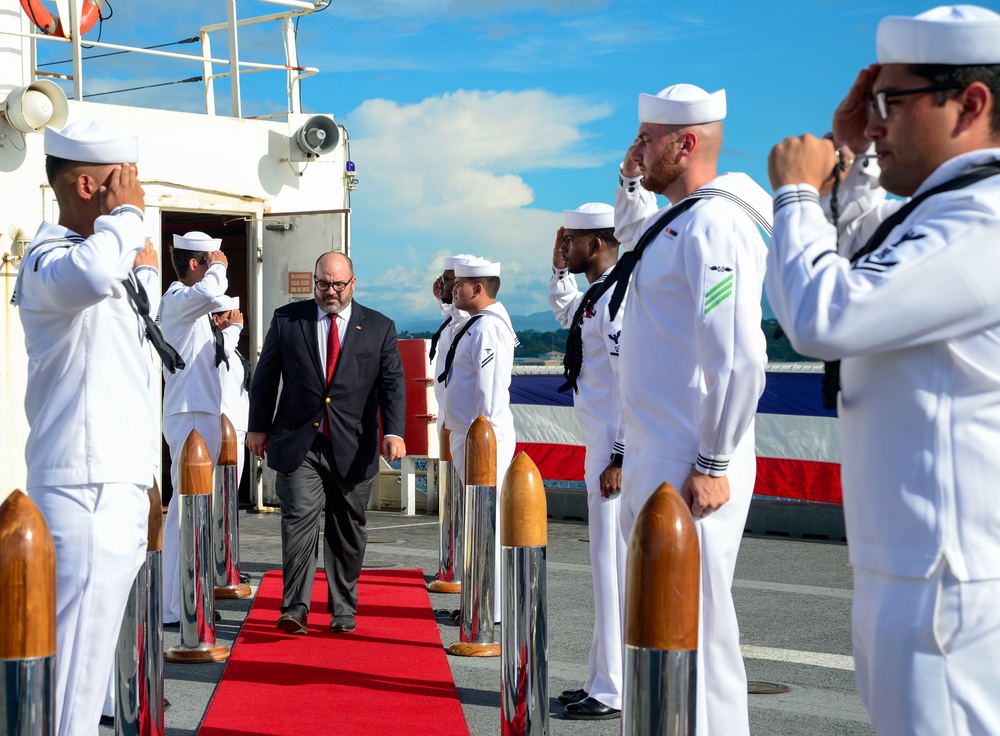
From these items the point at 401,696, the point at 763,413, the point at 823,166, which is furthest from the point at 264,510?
the point at 823,166

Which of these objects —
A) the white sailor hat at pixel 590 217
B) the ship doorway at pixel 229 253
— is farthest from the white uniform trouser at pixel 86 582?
the ship doorway at pixel 229 253

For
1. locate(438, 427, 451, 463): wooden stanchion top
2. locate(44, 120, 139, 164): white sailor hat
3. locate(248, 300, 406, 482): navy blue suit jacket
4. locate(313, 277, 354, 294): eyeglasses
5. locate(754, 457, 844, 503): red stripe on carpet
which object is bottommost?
locate(754, 457, 844, 503): red stripe on carpet

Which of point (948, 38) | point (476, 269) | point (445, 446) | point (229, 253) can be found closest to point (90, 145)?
point (948, 38)

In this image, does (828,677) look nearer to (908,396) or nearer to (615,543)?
(615,543)

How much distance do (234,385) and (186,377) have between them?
5.08 ft

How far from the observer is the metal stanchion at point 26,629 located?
259 centimetres

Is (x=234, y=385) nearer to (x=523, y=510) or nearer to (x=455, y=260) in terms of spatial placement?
(x=455, y=260)

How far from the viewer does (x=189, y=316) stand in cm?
789

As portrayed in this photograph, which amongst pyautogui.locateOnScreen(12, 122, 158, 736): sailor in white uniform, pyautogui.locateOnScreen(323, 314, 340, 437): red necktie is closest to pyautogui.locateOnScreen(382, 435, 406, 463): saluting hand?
pyautogui.locateOnScreen(323, 314, 340, 437): red necktie

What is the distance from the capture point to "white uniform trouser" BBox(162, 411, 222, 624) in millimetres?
8016

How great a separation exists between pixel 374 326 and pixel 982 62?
19.6ft

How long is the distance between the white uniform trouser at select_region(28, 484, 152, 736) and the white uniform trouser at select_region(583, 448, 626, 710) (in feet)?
7.99

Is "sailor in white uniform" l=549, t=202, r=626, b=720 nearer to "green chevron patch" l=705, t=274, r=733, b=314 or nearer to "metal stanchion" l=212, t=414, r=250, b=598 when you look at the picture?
"green chevron patch" l=705, t=274, r=733, b=314

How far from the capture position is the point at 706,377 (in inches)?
145
